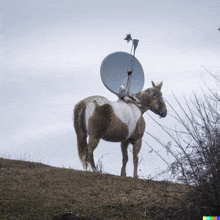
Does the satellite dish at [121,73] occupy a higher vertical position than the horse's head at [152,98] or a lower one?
higher

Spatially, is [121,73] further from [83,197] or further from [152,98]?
[83,197]

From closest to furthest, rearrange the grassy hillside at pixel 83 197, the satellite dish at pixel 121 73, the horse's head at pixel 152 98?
1. the grassy hillside at pixel 83 197
2. the satellite dish at pixel 121 73
3. the horse's head at pixel 152 98

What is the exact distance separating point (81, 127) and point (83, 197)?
3.16 meters

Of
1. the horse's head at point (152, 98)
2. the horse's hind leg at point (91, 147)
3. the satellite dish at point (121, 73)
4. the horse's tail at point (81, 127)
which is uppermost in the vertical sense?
the satellite dish at point (121, 73)

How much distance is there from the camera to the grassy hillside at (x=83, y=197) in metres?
5.92

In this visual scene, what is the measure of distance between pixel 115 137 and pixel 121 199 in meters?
3.15

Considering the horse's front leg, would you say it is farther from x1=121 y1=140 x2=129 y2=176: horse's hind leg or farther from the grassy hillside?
the grassy hillside

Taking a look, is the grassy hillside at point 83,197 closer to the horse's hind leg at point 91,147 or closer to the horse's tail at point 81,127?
the horse's hind leg at point 91,147

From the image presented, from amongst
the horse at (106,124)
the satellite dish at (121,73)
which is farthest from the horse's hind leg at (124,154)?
the satellite dish at (121,73)

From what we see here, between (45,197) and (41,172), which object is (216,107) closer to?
(45,197)

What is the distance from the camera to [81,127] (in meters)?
9.55

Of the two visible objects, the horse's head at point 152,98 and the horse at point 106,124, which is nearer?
the horse at point 106,124

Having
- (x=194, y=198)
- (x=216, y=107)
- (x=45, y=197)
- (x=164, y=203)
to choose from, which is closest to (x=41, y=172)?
(x=45, y=197)

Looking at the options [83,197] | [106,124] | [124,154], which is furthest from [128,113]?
[83,197]
